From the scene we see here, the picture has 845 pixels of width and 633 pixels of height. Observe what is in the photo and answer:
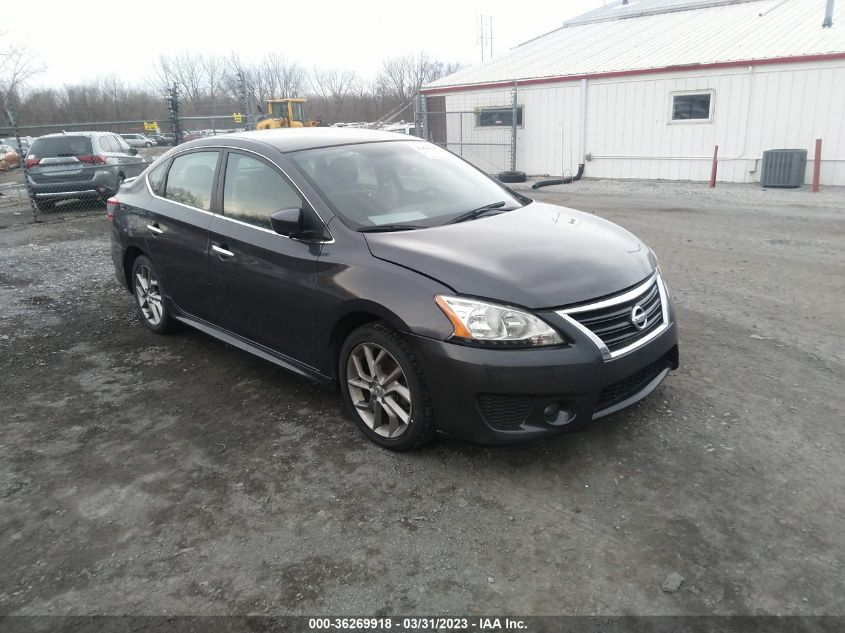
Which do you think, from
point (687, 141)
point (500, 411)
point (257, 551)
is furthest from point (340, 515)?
point (687, 141)

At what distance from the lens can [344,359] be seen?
360cm

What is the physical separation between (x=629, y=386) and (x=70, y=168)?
13.3m

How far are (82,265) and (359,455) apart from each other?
22.0 ft

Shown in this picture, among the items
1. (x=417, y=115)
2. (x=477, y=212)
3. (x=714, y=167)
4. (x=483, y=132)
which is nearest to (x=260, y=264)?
(x=477, y=212)

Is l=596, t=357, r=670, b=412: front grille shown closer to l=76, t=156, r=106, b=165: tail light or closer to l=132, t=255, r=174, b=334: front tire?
l=132, t=255, r=174, b=334: front tire

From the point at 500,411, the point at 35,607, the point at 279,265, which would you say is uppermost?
the point at 279,265

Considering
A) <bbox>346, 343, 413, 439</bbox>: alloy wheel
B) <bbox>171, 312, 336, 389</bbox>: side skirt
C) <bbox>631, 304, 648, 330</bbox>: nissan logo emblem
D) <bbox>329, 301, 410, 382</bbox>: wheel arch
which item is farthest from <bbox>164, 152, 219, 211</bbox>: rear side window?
<bbox>631, 304, 648, 330</bbox>: nissan logo emblem

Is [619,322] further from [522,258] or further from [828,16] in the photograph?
[828,16]

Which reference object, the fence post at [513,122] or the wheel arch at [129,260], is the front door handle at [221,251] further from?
the fence post at [513,122]

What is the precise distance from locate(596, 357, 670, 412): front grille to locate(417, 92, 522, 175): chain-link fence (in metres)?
15.8

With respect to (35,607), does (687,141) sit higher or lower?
higher

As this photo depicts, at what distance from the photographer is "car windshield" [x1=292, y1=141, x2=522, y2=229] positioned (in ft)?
A: 12.5

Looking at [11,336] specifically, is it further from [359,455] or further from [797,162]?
[797,162]

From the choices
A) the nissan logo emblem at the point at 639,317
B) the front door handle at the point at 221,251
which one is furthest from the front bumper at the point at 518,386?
the front door handle at the point at 221,251
